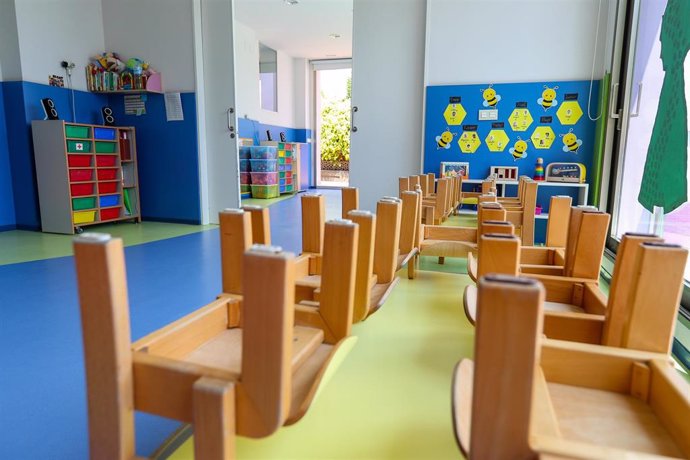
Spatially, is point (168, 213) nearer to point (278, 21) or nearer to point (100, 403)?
point (278, 21)

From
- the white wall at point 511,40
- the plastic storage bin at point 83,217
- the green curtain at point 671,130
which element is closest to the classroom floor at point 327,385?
the green curtain at point 671,130

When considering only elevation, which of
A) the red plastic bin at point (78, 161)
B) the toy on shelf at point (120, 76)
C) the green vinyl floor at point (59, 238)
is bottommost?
the green vinyl floor at point (59, 238)

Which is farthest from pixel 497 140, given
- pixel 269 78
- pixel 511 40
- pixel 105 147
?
pixel 269 78

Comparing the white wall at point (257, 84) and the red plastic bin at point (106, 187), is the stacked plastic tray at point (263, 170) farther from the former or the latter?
the red plastic bin at point (106, 187)

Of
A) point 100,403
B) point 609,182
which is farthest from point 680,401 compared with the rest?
point 609,182

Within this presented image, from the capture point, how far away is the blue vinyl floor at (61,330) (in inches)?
41.4

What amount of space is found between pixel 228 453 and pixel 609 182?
4.18 m

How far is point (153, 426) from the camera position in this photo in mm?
1031

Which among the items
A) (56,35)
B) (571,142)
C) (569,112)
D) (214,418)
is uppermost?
(56,35)

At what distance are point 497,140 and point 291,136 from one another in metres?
7.48

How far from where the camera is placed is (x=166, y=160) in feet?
17.7

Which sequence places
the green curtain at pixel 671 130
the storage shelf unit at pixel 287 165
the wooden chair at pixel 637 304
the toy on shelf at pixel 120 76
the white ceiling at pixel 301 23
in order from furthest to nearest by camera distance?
1. the storage shelf unit at pixel 287 165
2. the white ceiling at pixel 301 23
3. the toy on shelf at pixel 120 76
4. the green curtain at pixel 671 130
5. the wooden chair at pixel 637 304

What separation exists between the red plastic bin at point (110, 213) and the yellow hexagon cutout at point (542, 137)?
16.0ft

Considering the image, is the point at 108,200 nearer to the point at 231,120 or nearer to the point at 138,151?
the point at 138,151
